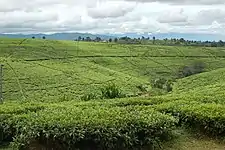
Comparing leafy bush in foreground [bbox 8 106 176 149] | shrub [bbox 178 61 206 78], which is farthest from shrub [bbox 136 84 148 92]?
leafy bush in foreground [bbox 8 106 176 149]

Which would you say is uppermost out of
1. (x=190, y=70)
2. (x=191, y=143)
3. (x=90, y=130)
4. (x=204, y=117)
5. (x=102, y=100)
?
(x=90, y=130)

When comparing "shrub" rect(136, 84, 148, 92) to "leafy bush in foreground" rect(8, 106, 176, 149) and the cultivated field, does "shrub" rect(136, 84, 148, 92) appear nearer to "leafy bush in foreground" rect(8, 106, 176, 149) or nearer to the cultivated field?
the cultivated field

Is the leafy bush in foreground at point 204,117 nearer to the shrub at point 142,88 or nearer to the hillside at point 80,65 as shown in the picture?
the hillside at point 80,65

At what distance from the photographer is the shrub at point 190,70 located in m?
80.4

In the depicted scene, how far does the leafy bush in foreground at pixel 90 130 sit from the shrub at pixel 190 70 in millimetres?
70834

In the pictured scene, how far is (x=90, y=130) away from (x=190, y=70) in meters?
74.7

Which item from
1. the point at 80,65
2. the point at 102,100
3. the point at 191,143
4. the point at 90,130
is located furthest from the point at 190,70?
the point at 90,130

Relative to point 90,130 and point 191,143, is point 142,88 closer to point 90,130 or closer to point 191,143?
point 191,143

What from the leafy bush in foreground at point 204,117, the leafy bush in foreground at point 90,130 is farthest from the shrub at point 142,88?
the leafy bush in foreground at point 90,130

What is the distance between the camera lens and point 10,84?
5597 centimetres

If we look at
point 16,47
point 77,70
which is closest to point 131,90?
point 77,70

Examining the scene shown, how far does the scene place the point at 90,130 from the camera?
27.8ft

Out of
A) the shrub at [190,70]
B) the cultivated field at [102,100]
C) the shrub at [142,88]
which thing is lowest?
the shrub at [142,88]

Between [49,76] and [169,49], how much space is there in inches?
1639
